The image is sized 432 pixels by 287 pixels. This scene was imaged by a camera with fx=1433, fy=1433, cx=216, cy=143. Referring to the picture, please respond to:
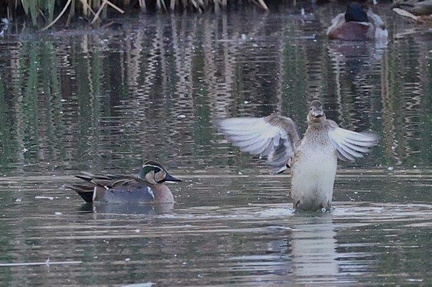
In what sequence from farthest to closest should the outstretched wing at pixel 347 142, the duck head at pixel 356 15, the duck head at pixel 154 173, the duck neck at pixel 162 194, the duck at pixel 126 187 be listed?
the duck head at pixel 356 15, the duck head at pixel 154 173, the duck at pixel 126 187, the duck neck at pixel 162 194, the outstretched wing at pixel 347 142

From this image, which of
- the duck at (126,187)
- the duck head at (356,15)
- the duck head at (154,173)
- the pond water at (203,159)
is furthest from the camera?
→ the duck head at (356,15)

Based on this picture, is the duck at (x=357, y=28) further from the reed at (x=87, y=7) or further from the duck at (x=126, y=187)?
the duck at (x=126, y=187)

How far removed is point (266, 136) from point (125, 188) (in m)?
1.13

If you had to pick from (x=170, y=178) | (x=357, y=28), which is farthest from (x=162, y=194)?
(x=357, y=28)

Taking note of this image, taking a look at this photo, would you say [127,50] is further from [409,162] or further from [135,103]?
[409,162]

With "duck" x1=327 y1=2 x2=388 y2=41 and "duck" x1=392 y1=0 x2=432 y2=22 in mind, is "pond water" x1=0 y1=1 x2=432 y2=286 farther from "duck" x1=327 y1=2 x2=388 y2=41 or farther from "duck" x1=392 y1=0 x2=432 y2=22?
"duck" x1=392 y1=0 x2=432 y2=22

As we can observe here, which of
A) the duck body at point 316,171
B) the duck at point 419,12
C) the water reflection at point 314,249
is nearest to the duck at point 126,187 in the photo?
the duck body at point 316,171

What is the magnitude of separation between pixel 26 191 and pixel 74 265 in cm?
254

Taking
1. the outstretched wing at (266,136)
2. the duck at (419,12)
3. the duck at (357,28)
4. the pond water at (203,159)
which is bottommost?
the duck at (419,12)

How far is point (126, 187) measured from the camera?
9.55 metres

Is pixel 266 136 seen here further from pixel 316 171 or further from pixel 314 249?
pixel 314 249

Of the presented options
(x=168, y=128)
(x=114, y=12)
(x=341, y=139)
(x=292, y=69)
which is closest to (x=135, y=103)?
(x=168, y=128)

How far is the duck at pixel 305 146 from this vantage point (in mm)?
8578

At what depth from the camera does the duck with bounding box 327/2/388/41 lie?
71.2 feet
